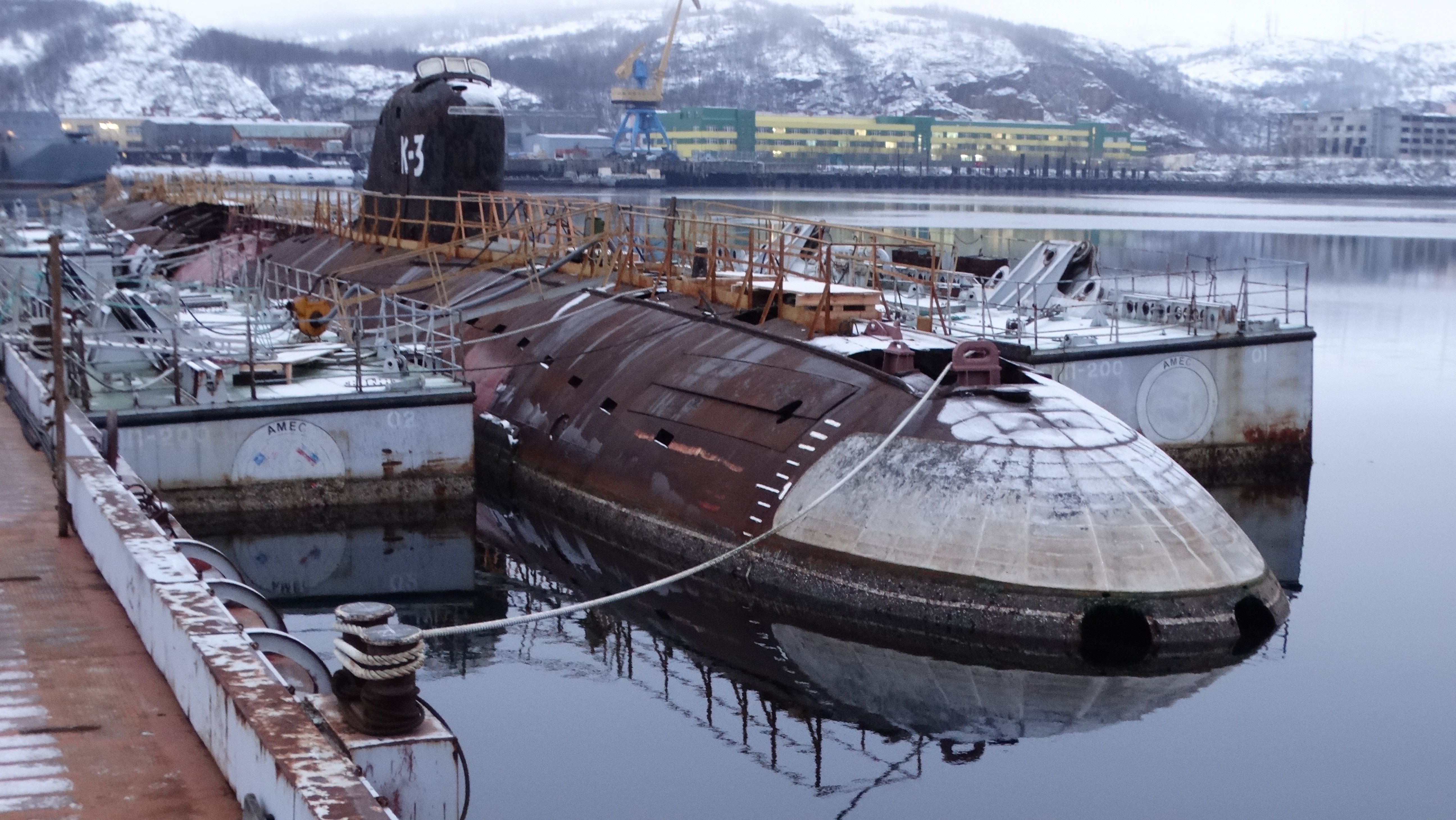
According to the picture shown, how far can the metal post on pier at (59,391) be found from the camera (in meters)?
11.1

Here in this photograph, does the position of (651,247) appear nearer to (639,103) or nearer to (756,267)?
(756,267)

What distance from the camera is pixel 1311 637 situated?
16.4m

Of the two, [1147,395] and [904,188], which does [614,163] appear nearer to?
[904,188]

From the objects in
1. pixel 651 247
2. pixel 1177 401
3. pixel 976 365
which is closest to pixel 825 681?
pixel 976 365

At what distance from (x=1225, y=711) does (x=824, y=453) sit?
4.85 meters

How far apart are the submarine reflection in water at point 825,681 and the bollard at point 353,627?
5139 millimetres

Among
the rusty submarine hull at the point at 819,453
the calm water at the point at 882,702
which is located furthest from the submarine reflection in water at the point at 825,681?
the rusty submarine hull at the point at 819,453

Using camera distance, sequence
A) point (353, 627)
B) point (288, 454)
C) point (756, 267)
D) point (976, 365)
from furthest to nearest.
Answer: point (756, 267), point (288, 454), point (976, 365), point (353, 627)

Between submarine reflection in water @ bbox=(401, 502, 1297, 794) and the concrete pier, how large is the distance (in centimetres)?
470

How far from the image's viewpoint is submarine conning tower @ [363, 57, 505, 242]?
29969 millimetres

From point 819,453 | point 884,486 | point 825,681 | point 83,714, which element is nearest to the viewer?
point 83,714

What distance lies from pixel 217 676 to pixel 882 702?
7.48 metres

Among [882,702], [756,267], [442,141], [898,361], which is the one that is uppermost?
[442,141]

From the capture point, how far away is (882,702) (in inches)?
550
